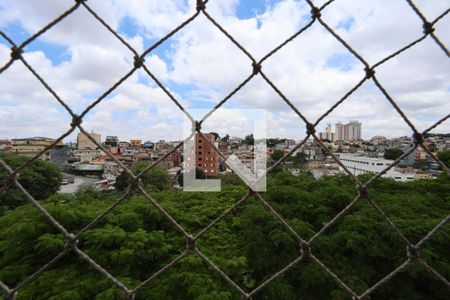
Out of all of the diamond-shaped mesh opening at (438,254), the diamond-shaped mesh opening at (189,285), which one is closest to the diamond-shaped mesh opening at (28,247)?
the diamond-shaped mesh opening at (189,285)

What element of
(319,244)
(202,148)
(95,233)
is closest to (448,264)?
(319,244)

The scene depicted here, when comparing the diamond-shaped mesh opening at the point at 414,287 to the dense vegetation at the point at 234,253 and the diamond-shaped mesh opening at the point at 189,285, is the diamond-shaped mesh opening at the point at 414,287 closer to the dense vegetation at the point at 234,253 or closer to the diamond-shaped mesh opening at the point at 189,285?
the dense vegetation at the point at 234,253

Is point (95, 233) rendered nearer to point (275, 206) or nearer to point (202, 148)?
point (202, 148)

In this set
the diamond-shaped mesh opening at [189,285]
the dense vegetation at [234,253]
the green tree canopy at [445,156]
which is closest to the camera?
the diamond-shaped mesh opening at [189,285]

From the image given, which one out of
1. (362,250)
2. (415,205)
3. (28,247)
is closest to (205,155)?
(362,250)

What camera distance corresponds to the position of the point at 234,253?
2.62 meters

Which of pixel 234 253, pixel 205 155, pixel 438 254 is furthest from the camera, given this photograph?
pixel 234 253

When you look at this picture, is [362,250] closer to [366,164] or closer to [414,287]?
[414,287]

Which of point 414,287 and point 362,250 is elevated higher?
point 362,250

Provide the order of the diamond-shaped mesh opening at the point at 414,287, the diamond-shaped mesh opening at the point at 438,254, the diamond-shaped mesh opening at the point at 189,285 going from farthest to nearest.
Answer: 1. the diamond-shaped mesh opening at the point at 414,287
2. the diamond-shaped mesh opening at the point at 438,254
3. the diamond-shaped mesh opening at the point at 189,285

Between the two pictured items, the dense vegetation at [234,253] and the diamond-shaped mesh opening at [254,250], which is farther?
the diamond-shaped mesh opening at [254,250]

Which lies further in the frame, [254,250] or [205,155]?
[254,250]

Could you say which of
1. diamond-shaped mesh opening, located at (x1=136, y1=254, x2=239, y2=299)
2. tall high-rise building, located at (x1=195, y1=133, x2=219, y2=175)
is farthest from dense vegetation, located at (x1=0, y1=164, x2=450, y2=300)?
tall high-rise building, located at (x1=195, y1=133, x2=219, y2=175)

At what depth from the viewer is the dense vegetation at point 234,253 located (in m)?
2.06
